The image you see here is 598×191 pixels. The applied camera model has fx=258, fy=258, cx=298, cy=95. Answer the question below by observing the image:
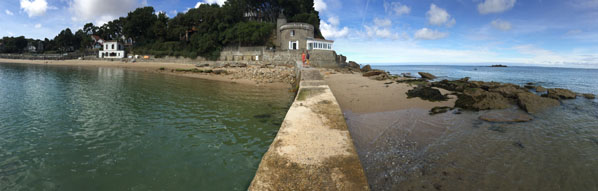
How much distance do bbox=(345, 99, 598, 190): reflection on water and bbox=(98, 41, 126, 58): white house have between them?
63.5m

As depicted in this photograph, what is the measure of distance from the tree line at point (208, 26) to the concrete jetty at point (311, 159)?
125ft

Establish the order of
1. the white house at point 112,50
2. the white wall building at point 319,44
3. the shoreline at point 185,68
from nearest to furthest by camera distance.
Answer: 1. the shoreline at point 185,68
2. the white wall building at point 319,44
3. the white house at point 112,50

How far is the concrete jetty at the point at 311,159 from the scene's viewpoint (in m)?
3.04

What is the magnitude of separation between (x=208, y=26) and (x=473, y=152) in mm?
47591

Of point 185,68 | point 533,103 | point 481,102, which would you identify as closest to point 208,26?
point 185,68

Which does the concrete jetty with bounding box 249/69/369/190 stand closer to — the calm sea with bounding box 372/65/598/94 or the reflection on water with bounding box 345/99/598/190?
the reflection on water with bounding box 345/99/598/190

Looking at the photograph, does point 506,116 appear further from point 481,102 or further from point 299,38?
point 299,38

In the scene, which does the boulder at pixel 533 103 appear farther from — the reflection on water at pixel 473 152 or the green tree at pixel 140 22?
the green tree at pixel 140 22

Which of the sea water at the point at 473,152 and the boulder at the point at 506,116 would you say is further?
the boulder at the point at 506,116

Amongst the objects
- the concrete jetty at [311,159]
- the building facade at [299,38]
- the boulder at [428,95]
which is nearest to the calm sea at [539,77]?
the boulder at [428,95]

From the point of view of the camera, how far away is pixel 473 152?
16.9 feet

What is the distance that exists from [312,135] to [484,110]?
765 cm

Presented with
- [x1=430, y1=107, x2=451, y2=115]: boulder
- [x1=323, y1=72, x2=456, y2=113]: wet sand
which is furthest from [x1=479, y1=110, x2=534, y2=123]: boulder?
[x1=323, y1=72, x2=456, y2=113]: wet sand

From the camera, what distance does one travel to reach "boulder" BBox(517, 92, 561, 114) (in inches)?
364
